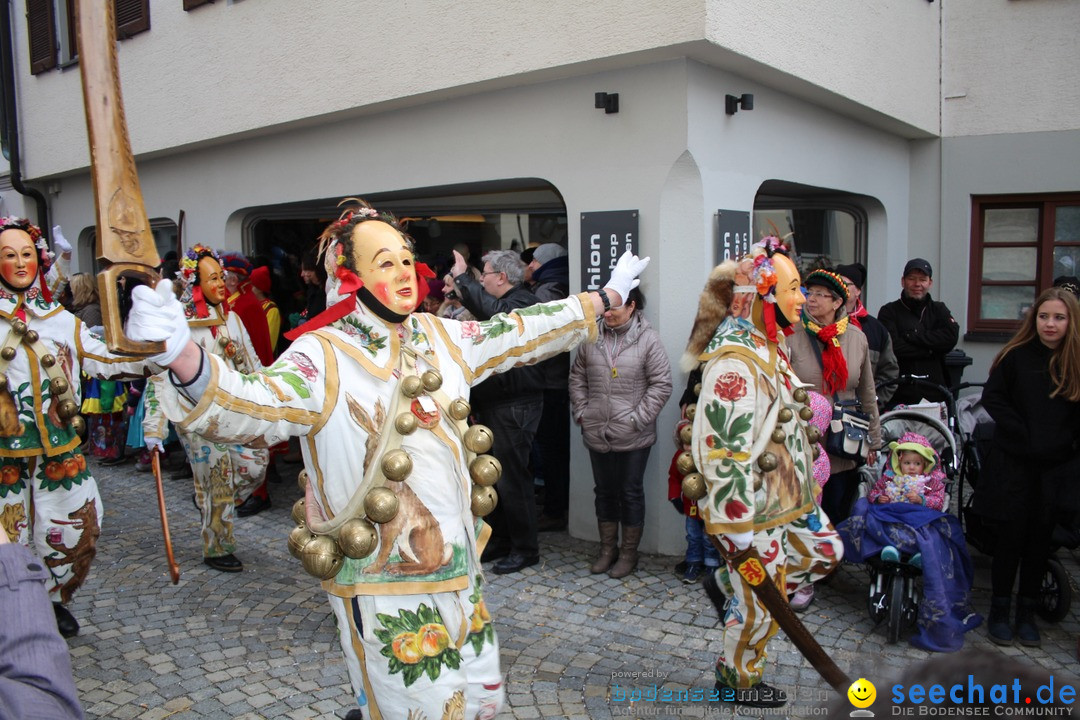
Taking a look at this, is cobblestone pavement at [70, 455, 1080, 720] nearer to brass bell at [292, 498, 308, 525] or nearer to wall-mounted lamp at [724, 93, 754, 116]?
brass bell at [292, 498, 308, 525]

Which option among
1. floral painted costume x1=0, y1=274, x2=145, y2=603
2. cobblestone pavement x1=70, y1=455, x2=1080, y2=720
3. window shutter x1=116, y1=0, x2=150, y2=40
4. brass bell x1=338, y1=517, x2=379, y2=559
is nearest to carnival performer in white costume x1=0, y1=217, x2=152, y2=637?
floral painted costume x1=0, y1=274, x2=145, y2=603

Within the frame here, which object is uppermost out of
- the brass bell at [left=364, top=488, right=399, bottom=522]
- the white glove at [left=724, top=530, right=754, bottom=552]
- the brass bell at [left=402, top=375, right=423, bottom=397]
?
the brass bell at [left=402, top=375, right=423, bottom=397]

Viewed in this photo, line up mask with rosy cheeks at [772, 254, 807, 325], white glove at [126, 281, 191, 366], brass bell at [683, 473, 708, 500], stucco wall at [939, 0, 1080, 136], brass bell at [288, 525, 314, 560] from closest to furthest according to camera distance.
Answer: white glove at [126, 281, 191, 366], brass bell at [288, 525, 314, 560], brass bell at [683, 473, 708, 500], mask with rosy cheeks at [772, 254, 807, 325], stucco wall at [939, 0, 1080, 136]

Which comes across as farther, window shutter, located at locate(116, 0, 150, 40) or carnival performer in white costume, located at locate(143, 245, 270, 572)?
window shutter, located at locate(116, 0, 150, 40)

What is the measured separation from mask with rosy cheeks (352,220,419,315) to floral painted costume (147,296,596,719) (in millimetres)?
76

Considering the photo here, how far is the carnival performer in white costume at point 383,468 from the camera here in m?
2.37

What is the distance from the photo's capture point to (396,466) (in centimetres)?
238

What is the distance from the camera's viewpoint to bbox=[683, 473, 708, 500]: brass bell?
3344 mm

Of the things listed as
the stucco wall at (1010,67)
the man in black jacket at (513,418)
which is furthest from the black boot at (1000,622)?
the stucco wall at (1010,67)

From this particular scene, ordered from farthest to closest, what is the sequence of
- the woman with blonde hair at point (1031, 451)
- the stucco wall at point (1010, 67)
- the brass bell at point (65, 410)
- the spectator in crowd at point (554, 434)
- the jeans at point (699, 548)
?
the stucco wall at point (1010, 67) → the spectator in crowd at point (554, 434) → the jeans at point (699, 548) → the brass bell at point (65, 410) → the woman with blonde hair at point (1031, 451)

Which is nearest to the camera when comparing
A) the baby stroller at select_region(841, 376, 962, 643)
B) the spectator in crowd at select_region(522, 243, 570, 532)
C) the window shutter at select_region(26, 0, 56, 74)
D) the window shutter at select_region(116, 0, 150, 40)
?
the baby stroller at select_region(841, 376, 962, 643)

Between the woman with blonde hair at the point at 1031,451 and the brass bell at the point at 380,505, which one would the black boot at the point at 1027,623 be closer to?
the woman with blonde hair at the point at 1031,451

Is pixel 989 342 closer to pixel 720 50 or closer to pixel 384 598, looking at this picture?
pixel 720 50

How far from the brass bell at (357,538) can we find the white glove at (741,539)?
1486mm
